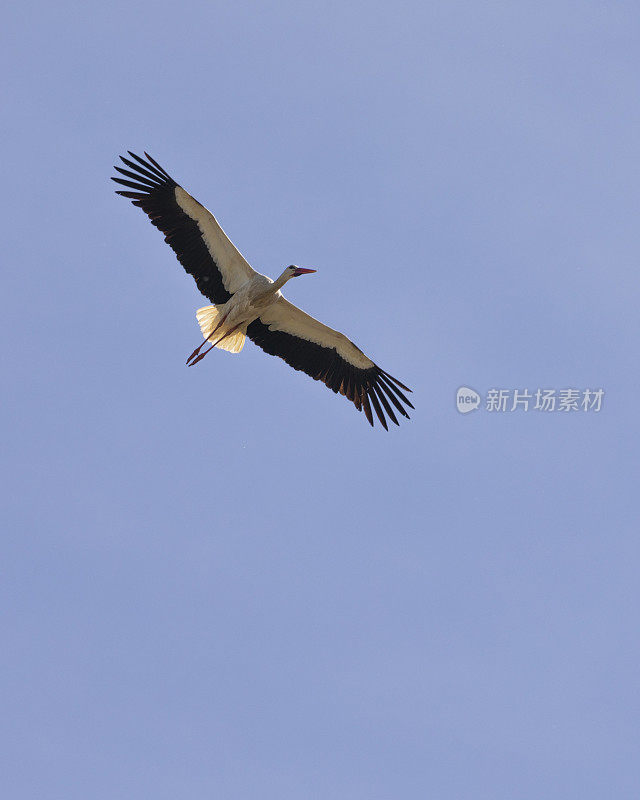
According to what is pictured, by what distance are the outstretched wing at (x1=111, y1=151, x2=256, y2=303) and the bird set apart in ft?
0.04

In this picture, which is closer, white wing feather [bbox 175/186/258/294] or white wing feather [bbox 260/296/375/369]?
white wing feather [bbox 175/186/258/294]

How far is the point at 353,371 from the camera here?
23.5 meters

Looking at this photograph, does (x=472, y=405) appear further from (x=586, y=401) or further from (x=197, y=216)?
(x=197, y=216)

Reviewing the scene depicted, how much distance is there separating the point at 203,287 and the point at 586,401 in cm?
508

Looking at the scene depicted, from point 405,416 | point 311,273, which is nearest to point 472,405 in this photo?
point 405,416

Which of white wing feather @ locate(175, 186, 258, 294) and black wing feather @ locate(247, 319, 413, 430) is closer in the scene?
white wing feather @ locate(175, 186, 258, 294)

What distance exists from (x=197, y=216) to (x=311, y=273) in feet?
5.34

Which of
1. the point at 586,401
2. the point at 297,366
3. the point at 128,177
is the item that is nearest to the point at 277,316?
the point at 297,366

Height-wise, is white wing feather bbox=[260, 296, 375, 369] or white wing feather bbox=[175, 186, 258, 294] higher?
white wing feather bbox=[260, 296, 375, 369]

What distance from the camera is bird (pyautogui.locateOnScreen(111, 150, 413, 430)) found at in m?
22.5

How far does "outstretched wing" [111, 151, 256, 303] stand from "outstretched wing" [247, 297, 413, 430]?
872 millimetres

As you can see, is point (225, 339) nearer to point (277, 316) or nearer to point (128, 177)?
point (277, 316)

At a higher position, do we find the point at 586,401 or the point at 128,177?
the point at 586,401

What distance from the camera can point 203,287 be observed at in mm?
22891
